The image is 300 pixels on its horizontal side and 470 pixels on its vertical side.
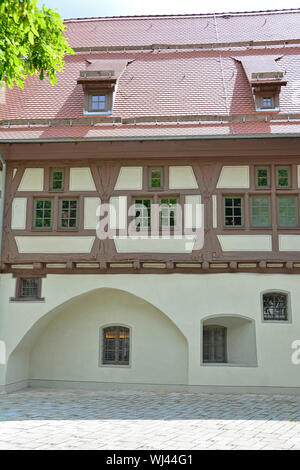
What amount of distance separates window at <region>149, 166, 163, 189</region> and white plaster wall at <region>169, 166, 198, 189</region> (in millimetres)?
273

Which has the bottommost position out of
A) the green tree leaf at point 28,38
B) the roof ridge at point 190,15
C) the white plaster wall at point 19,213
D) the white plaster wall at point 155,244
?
the white plaster wall at point 155,244

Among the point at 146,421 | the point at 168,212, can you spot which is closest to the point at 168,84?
the point at 168,212

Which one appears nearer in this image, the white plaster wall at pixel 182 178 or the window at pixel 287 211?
the window at pixel 287 211

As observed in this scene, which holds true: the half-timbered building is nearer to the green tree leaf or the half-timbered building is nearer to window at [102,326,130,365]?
window at [102,326,130,365]

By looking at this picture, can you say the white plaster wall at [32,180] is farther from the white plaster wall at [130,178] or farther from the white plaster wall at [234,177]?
the white plaster wall at [234,177]

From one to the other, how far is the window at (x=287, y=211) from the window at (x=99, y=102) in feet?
17.8

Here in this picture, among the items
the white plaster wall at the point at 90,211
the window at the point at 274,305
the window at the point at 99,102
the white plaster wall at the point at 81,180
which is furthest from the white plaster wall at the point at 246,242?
the window at the point at 99,102

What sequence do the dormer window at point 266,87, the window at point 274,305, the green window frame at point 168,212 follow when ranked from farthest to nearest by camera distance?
the dormer window at point 266,87 < the green window frame at point 168,212 < the window at point 274,305

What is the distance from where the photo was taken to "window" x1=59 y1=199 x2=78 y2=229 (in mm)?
11539

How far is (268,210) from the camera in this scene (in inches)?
444

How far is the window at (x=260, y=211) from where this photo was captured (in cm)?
1126

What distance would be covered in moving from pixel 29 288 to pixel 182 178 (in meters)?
4.88

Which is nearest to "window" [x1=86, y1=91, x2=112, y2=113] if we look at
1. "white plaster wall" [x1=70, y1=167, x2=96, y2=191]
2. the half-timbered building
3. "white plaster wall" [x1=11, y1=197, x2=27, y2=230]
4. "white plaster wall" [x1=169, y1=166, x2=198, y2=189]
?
the half-timbered building

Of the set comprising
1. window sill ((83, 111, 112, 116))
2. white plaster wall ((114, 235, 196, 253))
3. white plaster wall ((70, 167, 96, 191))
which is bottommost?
white plaster wall ((114, 235, 196, 253))
